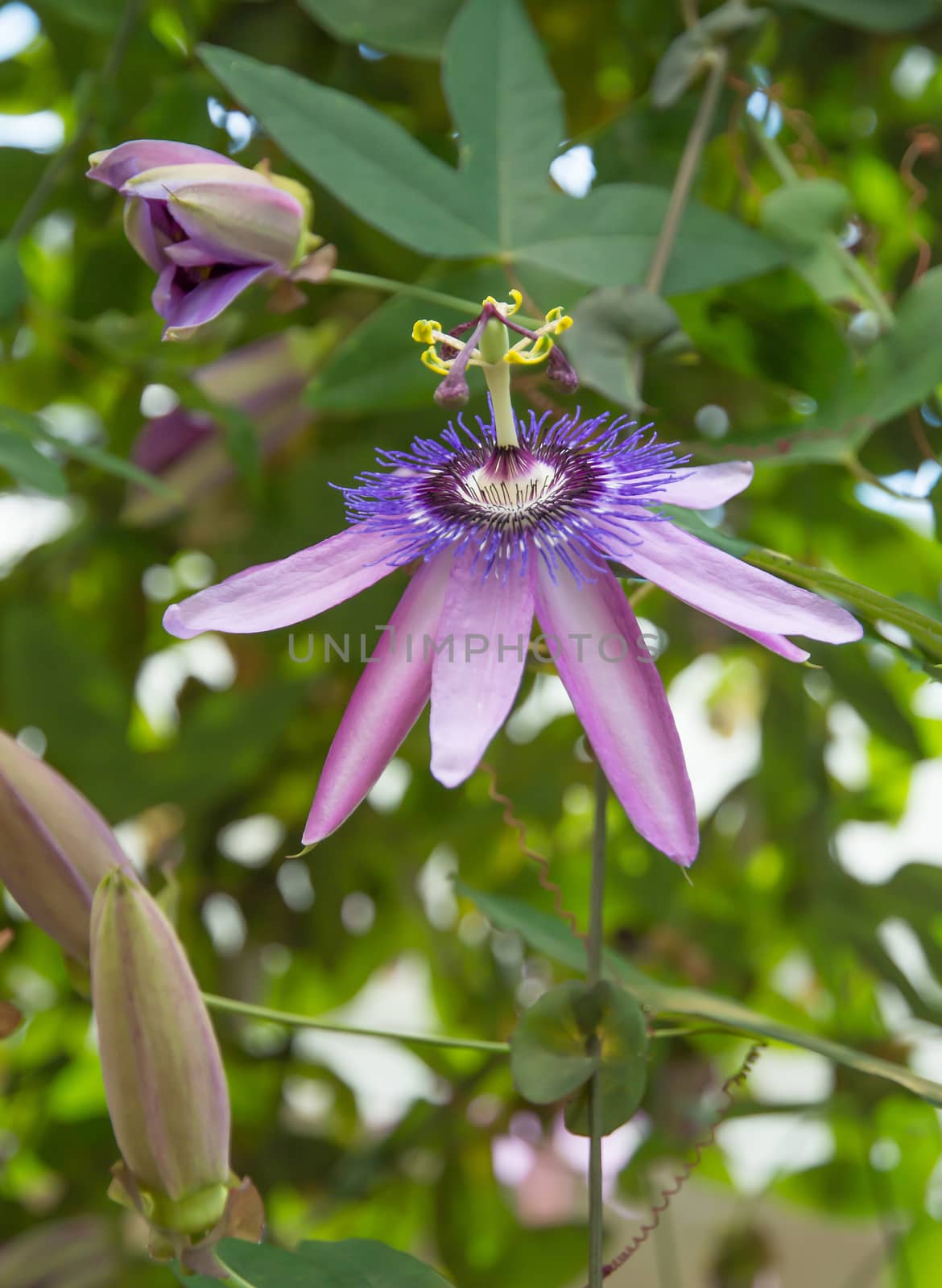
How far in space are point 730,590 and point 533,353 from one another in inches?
5.5

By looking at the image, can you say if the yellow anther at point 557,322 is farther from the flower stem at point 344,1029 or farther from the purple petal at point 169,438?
the purple petal at point 169,438

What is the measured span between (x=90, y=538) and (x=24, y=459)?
421 millimetres

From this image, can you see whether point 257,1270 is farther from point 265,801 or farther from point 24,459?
point 265,801

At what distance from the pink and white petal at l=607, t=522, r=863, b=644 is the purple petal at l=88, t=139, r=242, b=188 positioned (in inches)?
9.5

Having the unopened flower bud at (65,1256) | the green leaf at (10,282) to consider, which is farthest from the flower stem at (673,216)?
the unopened flower bud at (65,1256)

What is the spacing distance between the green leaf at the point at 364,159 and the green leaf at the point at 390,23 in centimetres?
12

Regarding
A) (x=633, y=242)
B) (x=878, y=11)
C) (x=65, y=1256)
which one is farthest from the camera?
(x=65, y=1256)

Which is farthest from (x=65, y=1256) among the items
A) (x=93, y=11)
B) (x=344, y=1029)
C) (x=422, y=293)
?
(x=93, y=11)

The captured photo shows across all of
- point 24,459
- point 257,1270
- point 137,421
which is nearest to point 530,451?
point 24,459

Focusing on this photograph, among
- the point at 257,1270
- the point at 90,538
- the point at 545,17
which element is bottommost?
the point at 257,1270

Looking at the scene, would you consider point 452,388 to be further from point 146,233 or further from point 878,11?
point 878,11

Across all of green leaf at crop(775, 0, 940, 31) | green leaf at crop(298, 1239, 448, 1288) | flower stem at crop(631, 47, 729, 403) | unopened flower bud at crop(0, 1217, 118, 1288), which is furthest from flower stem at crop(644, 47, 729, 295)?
unopened flower bud at crop(0, 1217, 118, 1288)

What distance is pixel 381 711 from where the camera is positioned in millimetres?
452

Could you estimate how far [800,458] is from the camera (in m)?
0.62
